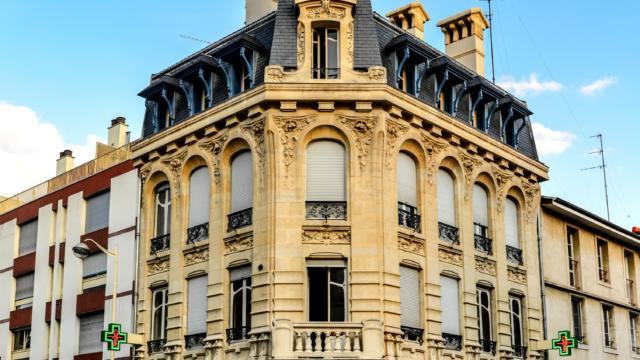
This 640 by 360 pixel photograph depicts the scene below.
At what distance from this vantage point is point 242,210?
29500 mm

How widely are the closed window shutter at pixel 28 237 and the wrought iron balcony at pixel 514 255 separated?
66.5 feet

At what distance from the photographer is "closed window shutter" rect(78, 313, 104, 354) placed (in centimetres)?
3553

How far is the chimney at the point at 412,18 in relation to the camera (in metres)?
37.2

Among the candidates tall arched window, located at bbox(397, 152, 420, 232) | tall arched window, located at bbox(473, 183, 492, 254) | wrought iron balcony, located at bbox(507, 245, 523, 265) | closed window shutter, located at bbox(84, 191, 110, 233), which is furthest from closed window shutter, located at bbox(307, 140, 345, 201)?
closed window shutter, located at bbox(84, 191, 110, 233)

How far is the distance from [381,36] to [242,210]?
24.1ft

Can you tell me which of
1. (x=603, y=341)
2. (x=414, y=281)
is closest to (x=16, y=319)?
(x=414, y=281)

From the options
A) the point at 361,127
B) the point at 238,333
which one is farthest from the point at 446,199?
the point at 238,333

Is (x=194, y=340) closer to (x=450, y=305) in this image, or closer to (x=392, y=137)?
(x=450, y=305)

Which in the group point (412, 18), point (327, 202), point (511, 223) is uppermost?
point (412, 18)

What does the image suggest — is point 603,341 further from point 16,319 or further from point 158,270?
point 16,319

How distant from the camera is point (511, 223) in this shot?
115 ft

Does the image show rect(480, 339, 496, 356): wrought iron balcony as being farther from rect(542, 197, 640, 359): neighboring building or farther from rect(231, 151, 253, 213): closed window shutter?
rect(231, 151, 253, 213): closed window shutter

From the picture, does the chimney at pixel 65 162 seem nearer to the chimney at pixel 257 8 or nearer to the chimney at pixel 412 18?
the chimney at pixel 257 8

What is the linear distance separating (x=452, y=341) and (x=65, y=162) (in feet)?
79.3
